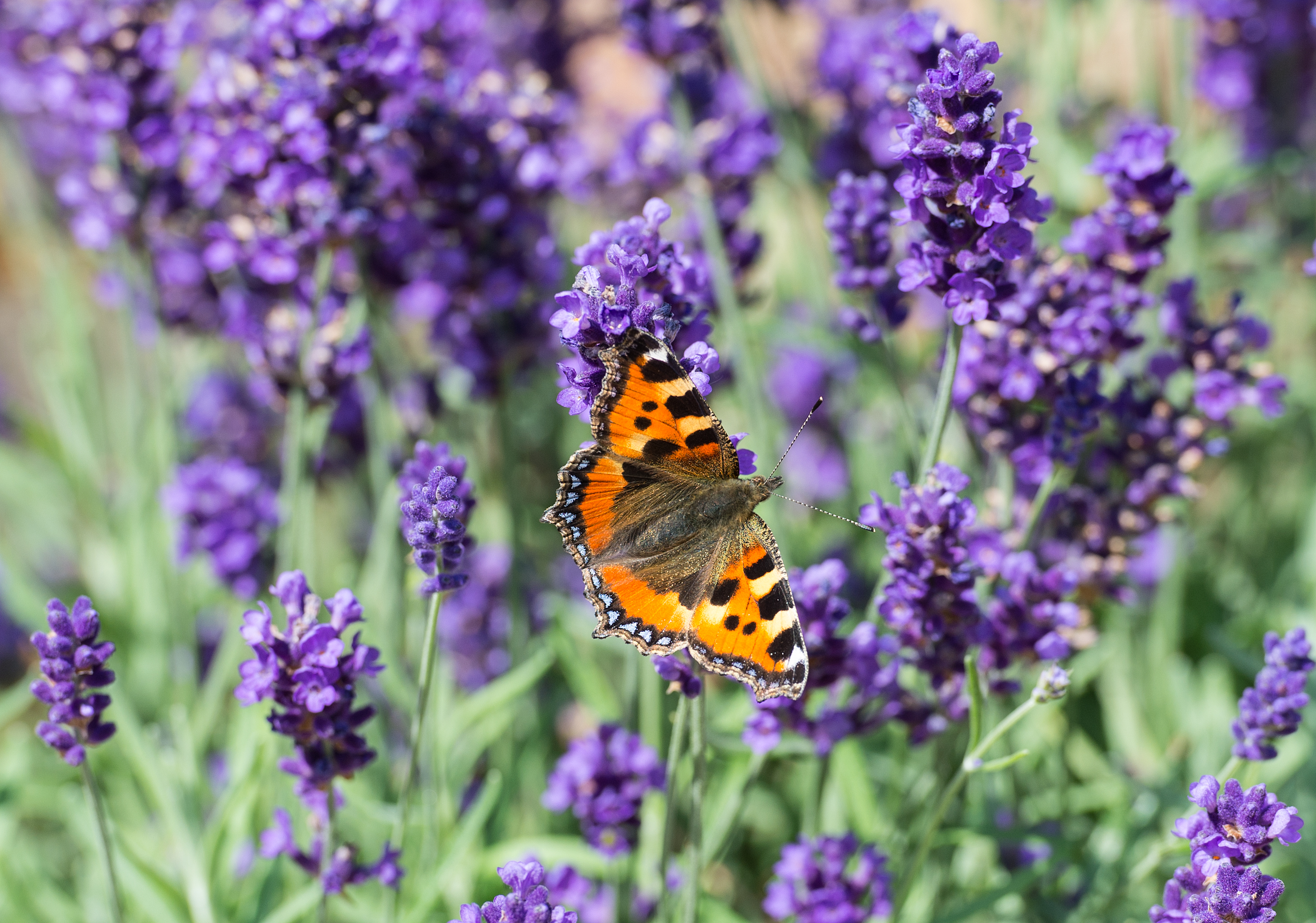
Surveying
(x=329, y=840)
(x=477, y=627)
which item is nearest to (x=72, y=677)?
(x=329, y=840)

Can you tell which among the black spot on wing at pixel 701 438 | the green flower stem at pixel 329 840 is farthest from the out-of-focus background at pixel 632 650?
the black spot on wing at pixel 701 438

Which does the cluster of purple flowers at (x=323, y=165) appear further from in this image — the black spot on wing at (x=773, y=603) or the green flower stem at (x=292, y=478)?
the black spot on wing at (x=773, y=603)

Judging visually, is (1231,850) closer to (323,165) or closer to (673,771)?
(673,771)

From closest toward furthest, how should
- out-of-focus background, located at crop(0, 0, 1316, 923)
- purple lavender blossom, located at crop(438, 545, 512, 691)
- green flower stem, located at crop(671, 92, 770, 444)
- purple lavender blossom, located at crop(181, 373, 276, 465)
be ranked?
out-of-focus background, located at crop(0, 0, 1316, 923), green flower stem, located at crop(671, 92, 770, 444), purple lavender blossom, located at crop(438, 545, 512, 691), purple lavender blossom, located at crop(181, 373, 276, 465)

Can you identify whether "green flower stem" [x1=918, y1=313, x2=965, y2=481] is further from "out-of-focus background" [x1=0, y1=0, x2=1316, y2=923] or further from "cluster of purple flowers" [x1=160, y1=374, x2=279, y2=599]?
"cluster of purple flowers" [x1=160, y1=374, x2=279, y2=599]

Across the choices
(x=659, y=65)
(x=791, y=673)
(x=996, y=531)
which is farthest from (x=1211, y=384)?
(x=659, y=65)

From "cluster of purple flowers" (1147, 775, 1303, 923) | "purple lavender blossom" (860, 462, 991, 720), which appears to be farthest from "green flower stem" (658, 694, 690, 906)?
"cluster of purple flowers" (1147, 775, 1303, 923)
